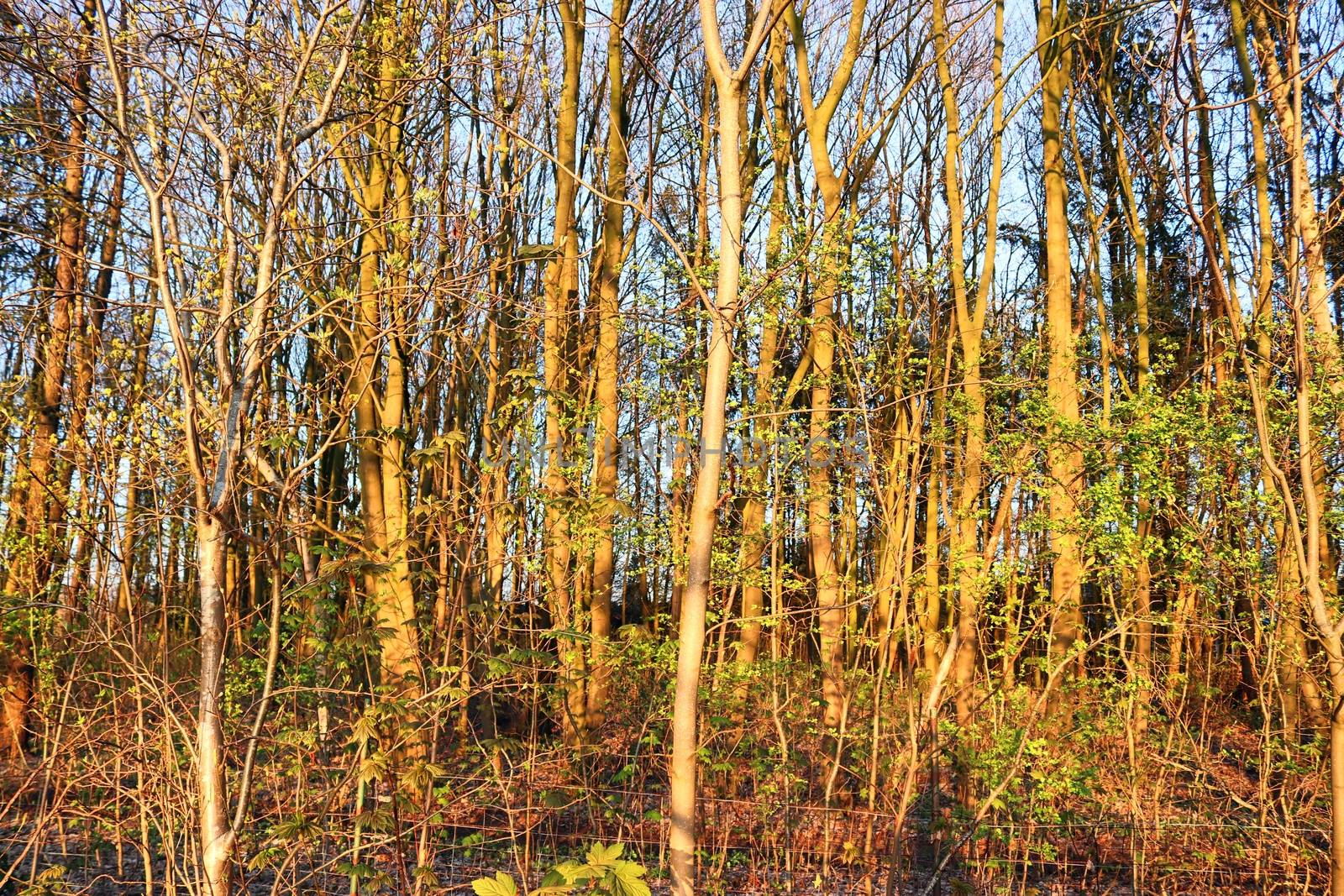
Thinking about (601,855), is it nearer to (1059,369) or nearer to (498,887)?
(498,887)

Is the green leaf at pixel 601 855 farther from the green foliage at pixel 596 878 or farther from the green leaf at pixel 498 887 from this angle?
the green leaf at pixel 498 887

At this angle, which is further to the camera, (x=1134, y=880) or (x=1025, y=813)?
(x=1025, y=813)

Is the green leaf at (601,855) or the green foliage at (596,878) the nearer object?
the green foliage at (596,878)

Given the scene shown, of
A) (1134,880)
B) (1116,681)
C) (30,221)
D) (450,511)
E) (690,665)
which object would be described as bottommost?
(1134,880)

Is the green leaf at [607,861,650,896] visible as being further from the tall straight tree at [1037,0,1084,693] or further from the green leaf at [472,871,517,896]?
the tall straight tree at [1037,0,1084,693]

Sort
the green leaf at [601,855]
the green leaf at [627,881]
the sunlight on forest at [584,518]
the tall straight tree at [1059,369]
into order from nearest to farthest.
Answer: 1. the green leaf at [627,881]
2. the green leaf at [601,855]
3. the sunlight on forest at [584,518]
4. the tall straight tree at [1059,369]

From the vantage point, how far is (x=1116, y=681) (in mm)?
6391

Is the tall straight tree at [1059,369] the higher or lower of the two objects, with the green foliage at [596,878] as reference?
higher

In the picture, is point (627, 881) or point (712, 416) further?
point (712, 416)

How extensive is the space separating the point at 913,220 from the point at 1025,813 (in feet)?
29.0

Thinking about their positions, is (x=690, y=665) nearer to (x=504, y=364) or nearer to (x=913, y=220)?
(x=504, y=364)

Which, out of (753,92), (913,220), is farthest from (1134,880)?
(913,220)

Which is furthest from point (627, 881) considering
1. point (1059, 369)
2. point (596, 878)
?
point (1059, 369)

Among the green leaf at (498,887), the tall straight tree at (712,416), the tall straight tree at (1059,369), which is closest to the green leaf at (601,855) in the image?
the green leaf at (498,887)
